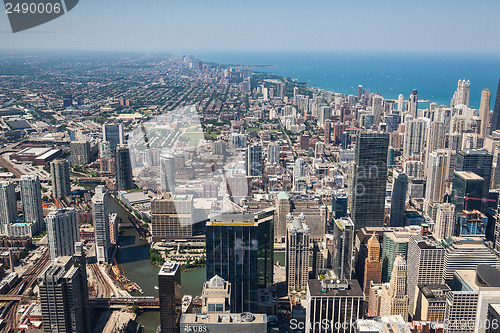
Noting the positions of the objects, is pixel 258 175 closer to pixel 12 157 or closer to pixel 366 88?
pixel 12 157

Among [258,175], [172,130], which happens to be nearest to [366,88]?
[258,175]

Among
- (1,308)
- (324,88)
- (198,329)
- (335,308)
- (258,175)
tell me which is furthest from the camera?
(324,88)

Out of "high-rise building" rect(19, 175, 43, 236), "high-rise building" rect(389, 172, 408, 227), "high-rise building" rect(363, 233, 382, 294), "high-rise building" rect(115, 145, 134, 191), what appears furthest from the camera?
"high-rise building" rect(115, 145, 134, 191)

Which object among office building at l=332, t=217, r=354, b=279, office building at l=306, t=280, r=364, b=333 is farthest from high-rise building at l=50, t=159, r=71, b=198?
office building at l=306, t=280, r=364, b=333

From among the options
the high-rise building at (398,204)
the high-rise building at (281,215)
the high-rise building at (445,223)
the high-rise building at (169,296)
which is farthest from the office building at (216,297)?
the high-rise building at (398,204)

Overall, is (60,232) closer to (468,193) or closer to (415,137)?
(468,193)

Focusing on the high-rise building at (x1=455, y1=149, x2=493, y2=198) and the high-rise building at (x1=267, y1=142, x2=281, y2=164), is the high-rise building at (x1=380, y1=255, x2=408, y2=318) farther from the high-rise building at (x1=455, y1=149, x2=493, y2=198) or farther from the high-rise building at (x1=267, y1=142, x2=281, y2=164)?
the high-rise building at (x1=267, y1=142, x2=281, y2=164)

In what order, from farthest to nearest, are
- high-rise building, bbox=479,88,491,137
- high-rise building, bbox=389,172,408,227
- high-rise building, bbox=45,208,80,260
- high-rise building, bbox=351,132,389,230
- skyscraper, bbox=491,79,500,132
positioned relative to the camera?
high-rise building, bbox=479,88,491,137, skyscraper, bbox=491,79,500,132, high-rise building, bbox=389,172,408,227, high-rise building, bbox=351,132,389,230, high-rise building, bbox=45,208,80,260
